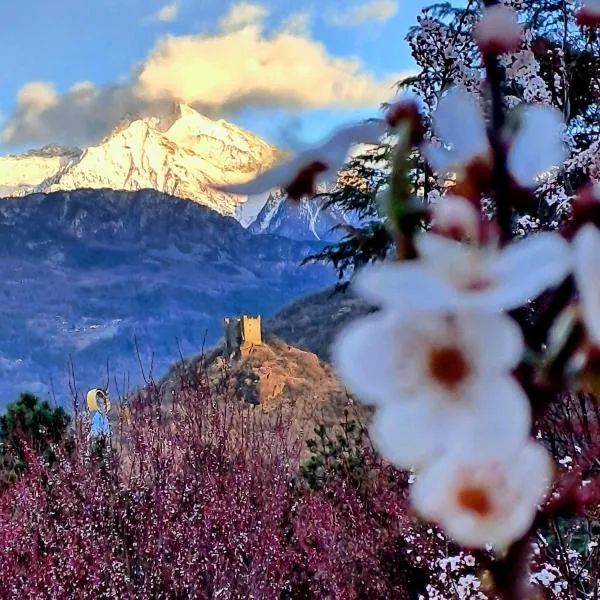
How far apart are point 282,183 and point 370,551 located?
9.07 feet

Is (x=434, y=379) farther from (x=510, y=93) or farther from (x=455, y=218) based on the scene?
(x=510, y=93)

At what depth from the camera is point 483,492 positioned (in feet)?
0.54

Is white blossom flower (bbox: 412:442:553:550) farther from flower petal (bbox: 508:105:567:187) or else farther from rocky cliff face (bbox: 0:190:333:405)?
rocky cliff face (bbox: 0:190:333:405)

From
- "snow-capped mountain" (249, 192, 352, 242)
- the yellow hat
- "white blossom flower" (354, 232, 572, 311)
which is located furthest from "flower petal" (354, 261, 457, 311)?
the yellow hat

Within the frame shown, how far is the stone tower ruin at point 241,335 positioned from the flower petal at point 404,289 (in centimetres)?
1612

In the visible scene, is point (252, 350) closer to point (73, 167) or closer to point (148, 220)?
point (148, 220)

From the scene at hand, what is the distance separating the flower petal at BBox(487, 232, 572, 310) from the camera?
146mm

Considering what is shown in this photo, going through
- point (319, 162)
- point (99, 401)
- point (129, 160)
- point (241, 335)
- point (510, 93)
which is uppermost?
point (129, 160)

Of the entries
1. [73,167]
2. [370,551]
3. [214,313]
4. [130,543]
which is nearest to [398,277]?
[370,551]

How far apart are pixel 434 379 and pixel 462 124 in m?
0.08

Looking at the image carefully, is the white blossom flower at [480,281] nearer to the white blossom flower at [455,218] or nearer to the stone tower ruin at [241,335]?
the white blossom flower at [455,218]

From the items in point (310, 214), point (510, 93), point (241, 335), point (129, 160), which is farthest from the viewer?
point (129, 160)

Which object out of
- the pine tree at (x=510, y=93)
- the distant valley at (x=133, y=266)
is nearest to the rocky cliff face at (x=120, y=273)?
the distant valley at (x=133, y=266)

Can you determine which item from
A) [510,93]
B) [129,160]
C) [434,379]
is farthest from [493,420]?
[129,160]
